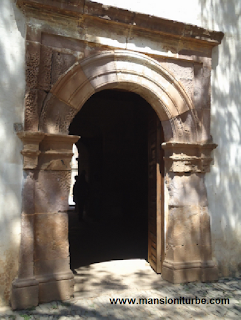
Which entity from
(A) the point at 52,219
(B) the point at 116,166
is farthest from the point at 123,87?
(B) the point at 116,166

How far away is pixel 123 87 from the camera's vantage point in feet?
12.0

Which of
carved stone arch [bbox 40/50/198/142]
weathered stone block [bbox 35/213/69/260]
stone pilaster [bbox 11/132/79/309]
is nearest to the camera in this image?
stone pilaster [bbox 11/132/79/309]

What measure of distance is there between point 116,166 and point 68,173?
5.14 metres

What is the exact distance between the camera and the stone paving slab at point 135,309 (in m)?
2.75

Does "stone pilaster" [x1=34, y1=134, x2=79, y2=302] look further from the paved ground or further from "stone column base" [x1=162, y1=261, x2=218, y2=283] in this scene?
"stone column base" [x1=162, y1=261, x2=218, y2=283]

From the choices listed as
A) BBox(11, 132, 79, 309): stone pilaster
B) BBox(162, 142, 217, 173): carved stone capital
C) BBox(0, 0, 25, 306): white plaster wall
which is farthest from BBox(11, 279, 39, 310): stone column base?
BBox(162, 142, 217, 173): carved stone capital

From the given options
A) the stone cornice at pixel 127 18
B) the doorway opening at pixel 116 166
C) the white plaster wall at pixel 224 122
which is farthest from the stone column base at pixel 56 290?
the doorway opening at pixel 116 166

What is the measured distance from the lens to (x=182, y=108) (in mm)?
3760

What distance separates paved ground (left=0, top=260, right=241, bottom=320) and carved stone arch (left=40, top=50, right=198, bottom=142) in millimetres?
1856

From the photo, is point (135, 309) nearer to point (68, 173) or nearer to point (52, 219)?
point (52, 219)

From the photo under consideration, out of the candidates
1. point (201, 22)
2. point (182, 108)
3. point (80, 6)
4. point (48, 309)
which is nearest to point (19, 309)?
point (48, 309)

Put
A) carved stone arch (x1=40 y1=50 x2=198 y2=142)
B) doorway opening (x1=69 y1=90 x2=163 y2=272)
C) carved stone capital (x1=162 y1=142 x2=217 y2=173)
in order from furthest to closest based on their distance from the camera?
doorway opening (x1=69 y1=90 x2=163 y2=272) → carved stone capital (x1=162 y1=142 x2=217 y2=173) → carved stone arch (x1=40 y1=50 x2=198 y2=142)

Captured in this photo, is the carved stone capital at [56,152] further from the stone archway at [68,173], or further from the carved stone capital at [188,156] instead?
A: the carved stone capital at [188,156]

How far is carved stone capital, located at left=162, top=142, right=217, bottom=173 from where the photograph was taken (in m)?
3.71
